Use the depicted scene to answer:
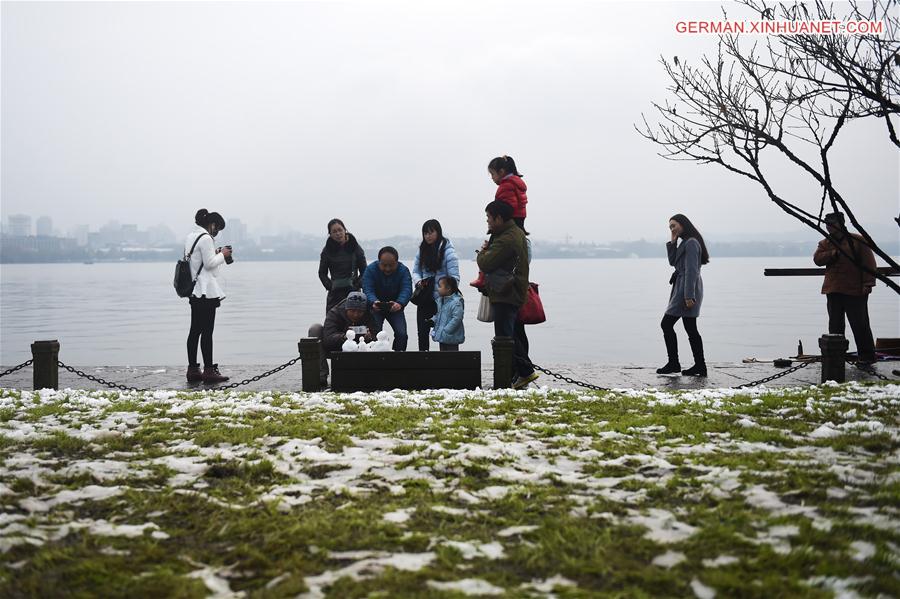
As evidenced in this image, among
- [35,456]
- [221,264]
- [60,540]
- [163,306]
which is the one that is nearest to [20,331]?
[163,306]

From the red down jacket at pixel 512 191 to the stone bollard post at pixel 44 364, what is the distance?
5554mm

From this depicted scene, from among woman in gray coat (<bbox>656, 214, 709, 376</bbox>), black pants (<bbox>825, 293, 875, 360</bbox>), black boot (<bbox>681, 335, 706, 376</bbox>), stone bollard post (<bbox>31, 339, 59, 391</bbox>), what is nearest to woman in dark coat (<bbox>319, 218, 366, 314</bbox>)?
stone bollard post (<bbox>31, 339, 59, 391</bbox>)

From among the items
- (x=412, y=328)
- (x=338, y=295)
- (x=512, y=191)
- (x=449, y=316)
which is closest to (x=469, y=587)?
(x=512, y=191)

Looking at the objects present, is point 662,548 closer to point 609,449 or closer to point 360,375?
point 609,449

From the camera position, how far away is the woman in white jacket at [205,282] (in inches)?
382

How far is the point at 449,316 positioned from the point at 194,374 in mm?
3529

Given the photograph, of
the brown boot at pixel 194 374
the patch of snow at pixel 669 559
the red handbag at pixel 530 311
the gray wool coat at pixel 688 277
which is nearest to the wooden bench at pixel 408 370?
the red handbag at pixel 530 311

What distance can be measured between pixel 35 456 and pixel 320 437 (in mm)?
1987

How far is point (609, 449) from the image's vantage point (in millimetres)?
5363

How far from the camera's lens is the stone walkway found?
378 inches

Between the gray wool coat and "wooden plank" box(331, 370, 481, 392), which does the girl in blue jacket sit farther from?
the gray wool coat

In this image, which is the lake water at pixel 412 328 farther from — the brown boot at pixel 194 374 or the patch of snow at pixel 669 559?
the patch of snow at pixel 669 559

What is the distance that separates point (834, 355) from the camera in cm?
878

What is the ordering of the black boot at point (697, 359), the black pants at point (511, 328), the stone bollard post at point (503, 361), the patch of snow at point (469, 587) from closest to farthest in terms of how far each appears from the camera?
the patch of snow at point (469, 587), the stone bollard post at point (503, 361), the black pants at point (511, 328), the black boot at point (697, 359)
